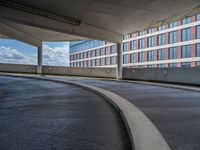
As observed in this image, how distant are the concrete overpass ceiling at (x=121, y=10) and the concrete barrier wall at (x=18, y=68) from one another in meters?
14.9

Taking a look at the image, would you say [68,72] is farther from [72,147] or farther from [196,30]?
[196,30]

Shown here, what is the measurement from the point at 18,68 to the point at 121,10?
820 inches

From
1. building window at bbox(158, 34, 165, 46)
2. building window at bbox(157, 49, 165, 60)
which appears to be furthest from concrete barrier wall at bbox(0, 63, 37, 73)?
building window at bbox(158, 34, 165, 46)

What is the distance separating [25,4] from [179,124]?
47.2 feet

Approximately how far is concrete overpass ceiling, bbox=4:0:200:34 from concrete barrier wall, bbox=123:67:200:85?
14.9ft

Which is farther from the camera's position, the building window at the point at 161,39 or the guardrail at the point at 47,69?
the building window at the point at 161,39

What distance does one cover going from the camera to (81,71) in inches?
1164

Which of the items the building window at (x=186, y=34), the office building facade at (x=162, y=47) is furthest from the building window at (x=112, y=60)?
the building window at (x=186, y=34)

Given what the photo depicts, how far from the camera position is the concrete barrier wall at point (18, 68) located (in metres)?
30.6

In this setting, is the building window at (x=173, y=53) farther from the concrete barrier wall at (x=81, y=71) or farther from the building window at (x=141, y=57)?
the concrete barrier wall at (x=81, y=71)

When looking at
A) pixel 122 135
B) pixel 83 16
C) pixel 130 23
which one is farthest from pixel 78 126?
pixel 130 23

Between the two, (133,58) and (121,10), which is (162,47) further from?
(121,10)

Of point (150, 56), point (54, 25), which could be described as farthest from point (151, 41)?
point (54, 25)

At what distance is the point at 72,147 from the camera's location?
3.53 m
